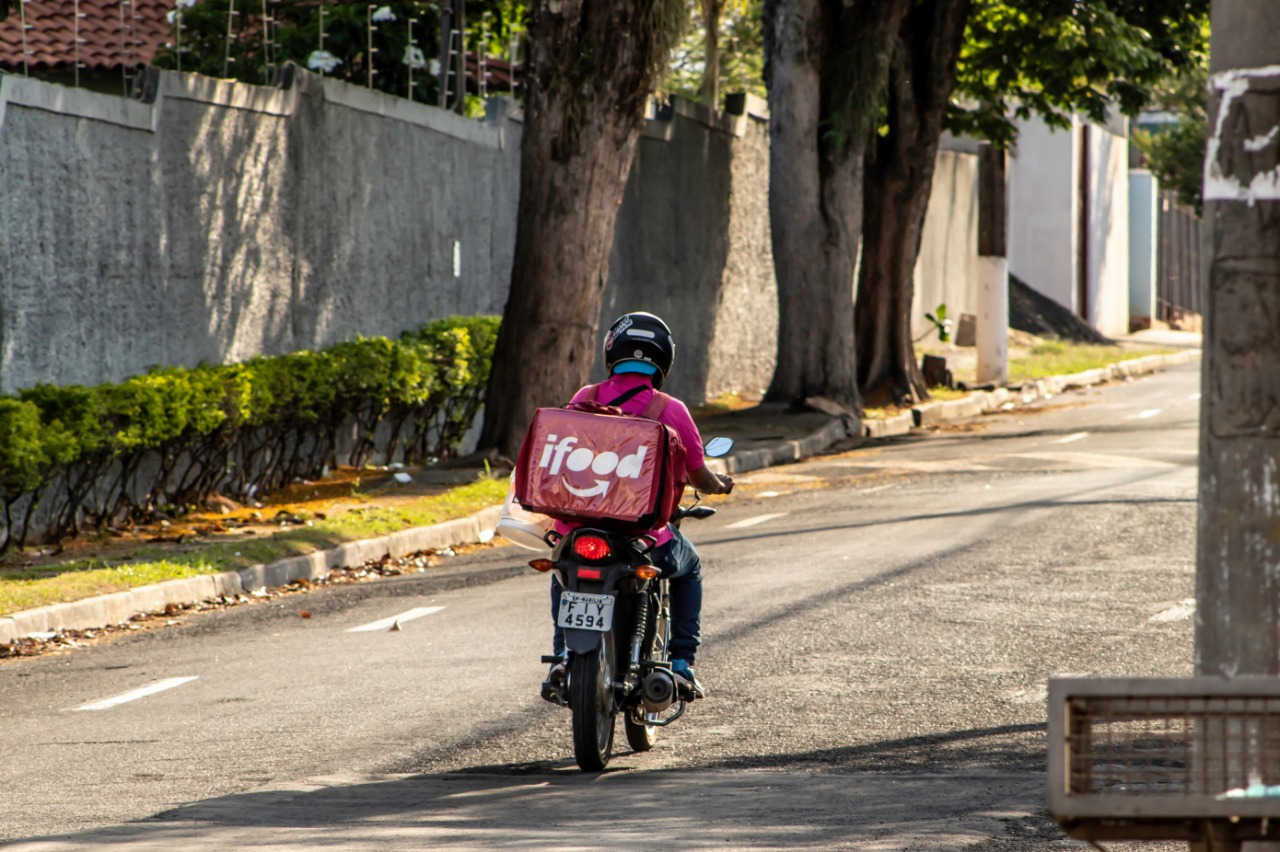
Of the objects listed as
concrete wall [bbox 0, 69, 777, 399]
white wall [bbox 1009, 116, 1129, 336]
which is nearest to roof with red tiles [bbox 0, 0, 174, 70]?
concrete wall [bbox 0, 69, 777, 399]

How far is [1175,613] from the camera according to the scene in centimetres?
1015

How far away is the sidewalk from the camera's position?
10.8m

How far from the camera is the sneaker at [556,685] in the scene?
23.2 feet

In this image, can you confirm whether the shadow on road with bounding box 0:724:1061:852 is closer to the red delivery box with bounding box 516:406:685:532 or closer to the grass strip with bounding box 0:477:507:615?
the red delivery box with bounding box 516:406:685:532

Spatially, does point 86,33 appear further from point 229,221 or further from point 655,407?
point 655,407

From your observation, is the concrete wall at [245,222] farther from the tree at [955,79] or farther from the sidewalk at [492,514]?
the tree at [955,79]

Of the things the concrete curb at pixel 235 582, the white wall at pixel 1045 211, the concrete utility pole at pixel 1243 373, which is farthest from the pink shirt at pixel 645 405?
the white wall at pixel 1045 211

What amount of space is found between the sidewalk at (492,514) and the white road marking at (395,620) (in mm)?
1408

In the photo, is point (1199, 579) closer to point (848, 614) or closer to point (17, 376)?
point (848, 614)

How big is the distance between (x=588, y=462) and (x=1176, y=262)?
162 feet

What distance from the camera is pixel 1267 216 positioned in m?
4.12

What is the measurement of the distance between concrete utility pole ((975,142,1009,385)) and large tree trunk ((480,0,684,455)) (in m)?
11.8

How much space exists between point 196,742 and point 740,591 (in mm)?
4171

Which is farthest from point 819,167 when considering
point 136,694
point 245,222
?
point 136,694
